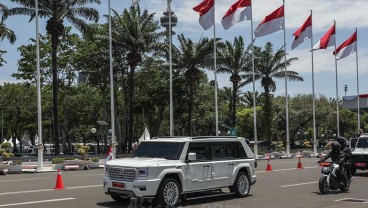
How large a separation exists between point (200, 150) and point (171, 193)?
1634 mm

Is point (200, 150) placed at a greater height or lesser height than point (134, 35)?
lesser

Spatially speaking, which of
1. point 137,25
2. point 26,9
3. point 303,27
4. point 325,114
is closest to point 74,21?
point 26,9

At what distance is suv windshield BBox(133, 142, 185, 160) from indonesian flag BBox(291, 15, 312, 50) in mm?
28860

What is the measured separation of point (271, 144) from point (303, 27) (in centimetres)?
2027

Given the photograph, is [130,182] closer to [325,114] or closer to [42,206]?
[42,206]

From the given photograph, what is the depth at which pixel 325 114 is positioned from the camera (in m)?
65.5

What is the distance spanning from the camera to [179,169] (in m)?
11.9

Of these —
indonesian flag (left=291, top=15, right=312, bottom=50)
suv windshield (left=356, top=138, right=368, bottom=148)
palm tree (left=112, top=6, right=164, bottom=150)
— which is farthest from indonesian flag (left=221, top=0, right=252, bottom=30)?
suv windshield (left=356, top=138, right=368, bottom=148)

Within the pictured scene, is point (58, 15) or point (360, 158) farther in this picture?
point (58, 15)

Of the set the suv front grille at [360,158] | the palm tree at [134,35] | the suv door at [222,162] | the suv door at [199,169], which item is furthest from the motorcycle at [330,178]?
the palm tree at [134,35]

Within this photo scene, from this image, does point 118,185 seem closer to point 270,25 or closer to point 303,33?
point 270,25

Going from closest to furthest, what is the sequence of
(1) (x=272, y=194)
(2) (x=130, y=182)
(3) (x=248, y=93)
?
(2) (x=130, y=182) < (1) (x=272, y=194) < (3) (x=248, y=93)

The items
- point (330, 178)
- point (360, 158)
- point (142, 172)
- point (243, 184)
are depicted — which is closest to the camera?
point (142, 172)

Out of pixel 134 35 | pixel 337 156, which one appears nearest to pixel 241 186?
pixel 337 156
